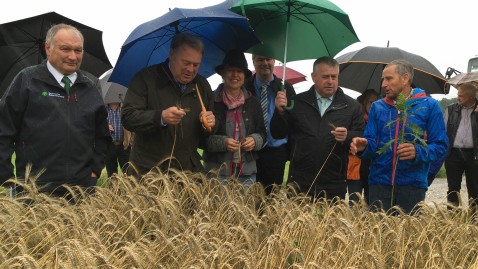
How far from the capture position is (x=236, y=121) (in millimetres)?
4973

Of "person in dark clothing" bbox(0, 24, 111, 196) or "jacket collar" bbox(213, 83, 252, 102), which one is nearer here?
"person in dark clothing" bbox(0, 24, 111, 196)

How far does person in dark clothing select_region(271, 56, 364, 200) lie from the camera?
4.93 metres

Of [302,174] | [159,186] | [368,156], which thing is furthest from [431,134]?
[159,186]

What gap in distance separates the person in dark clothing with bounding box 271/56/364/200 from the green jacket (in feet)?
2.47

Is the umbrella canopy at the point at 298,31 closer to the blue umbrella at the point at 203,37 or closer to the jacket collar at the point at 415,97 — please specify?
the blue umbrella at the point at 203,37

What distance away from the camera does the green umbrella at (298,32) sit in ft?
17.9

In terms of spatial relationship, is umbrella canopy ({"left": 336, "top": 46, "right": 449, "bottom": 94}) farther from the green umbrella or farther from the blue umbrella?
the blue umbrella

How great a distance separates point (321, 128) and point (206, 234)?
71.9 inches

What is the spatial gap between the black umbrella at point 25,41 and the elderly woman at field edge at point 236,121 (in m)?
2.05

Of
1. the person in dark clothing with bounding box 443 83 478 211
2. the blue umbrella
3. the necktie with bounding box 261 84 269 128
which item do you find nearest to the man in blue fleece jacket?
the necktie with bounding box 261 84 269 128

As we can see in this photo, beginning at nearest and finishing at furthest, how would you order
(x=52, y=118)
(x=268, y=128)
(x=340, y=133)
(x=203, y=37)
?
(x=52, y=118) → (x=340, y=133) → (x=268, y=128) → (x=203, y=37)

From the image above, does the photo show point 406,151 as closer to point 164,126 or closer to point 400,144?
point 400,144

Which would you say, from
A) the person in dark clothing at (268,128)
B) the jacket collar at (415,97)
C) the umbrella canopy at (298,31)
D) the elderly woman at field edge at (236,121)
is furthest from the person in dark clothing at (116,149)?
the jacket collar at (415,97)

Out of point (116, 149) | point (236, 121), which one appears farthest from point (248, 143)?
point (116, 149)
